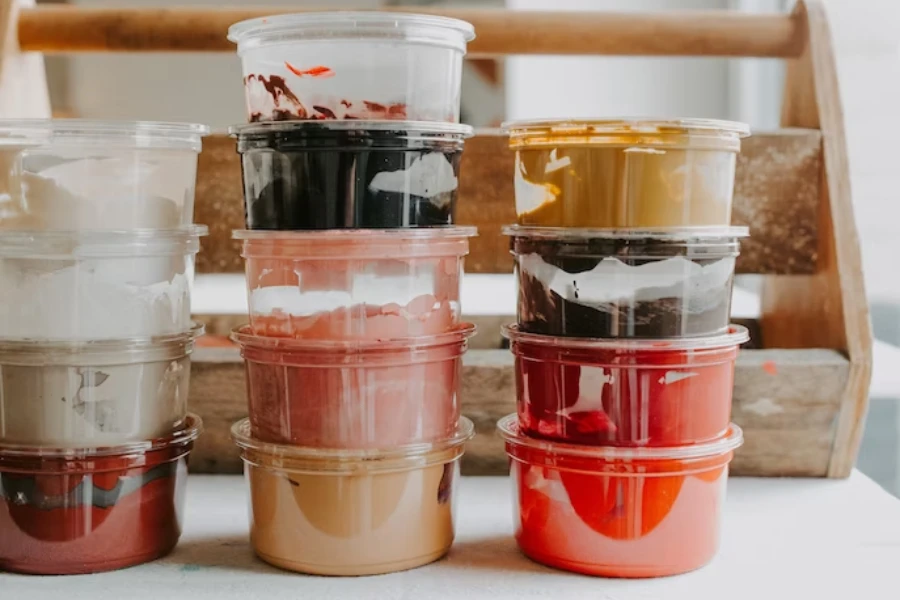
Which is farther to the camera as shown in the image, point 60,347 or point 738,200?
point 738,200

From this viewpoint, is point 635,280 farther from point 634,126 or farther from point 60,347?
point 60,347

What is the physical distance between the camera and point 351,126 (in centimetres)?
93

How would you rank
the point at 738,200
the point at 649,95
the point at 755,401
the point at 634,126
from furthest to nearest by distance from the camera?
1. the point at 649,95
2. the point at 738,200
3. the point at 755,401
4. the point at 634,126

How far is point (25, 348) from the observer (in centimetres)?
94

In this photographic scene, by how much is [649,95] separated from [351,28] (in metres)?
2.12

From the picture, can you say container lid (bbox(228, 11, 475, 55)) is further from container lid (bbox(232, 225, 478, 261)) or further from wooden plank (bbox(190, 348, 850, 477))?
wooden plank (bbox(190, 348, 850, 477))

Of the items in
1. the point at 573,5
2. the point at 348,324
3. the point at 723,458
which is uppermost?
the point at 573,5

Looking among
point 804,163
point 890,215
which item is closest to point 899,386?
point 804,163

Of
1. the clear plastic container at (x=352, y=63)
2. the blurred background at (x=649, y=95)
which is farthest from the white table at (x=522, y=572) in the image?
the blurred background at (x=649, y=95)

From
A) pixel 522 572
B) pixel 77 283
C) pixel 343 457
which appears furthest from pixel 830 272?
pixel 77 283

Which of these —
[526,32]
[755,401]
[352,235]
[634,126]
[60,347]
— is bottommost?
[755,401]

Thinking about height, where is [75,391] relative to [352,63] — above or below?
below

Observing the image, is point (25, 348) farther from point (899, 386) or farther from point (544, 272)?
point (899, 386)

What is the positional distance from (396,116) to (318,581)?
1.43 feet
